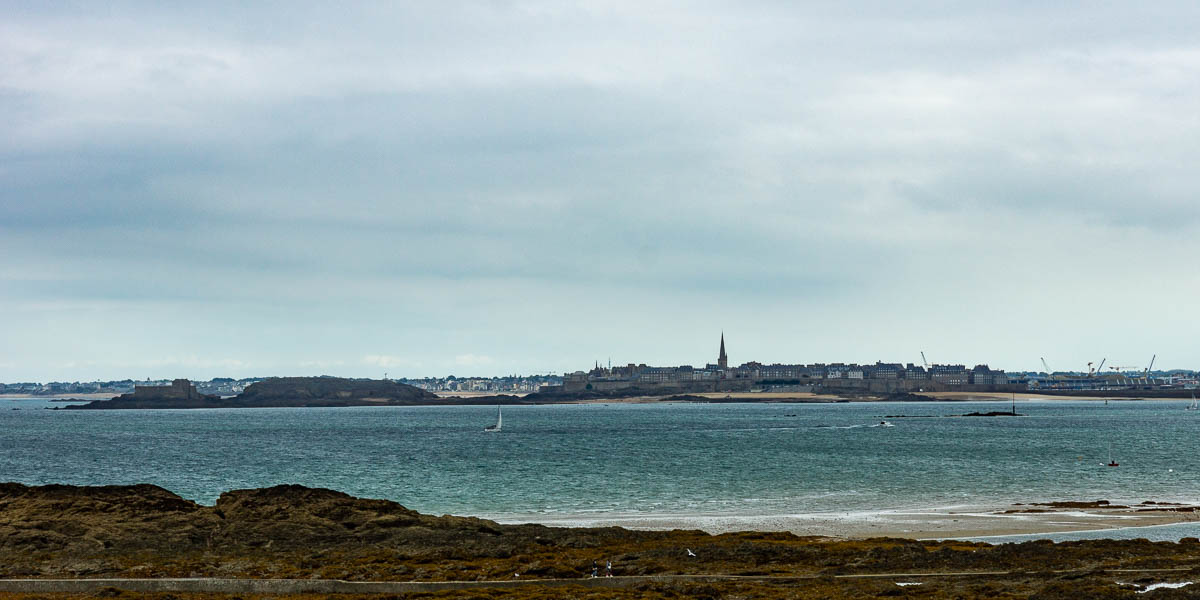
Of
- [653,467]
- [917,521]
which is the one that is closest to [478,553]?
[917,521]

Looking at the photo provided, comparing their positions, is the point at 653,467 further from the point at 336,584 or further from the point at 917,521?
the point at 336,584

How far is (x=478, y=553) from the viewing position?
31.3 m

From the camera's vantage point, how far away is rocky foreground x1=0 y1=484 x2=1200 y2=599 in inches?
1011

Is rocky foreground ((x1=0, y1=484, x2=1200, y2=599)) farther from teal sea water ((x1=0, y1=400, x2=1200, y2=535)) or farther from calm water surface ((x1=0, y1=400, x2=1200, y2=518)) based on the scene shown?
calm water surface ((x1=0, y1=400, x2=1200, y2=518))

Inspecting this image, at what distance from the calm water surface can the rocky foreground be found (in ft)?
45.4

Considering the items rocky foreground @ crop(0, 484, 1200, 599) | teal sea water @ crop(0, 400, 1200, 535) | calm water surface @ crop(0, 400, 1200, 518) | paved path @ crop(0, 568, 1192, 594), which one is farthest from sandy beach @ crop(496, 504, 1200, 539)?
paved path @ crop(0, 568, 1192, 594)

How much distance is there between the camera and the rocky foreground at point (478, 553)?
25688 mm

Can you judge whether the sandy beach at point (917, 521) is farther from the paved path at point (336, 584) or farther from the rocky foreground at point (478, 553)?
the paved path at point (336, 584)

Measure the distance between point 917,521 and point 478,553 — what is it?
21.3 metres

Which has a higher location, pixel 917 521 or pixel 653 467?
pixel 917 521

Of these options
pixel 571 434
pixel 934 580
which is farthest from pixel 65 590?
pixel 571 434

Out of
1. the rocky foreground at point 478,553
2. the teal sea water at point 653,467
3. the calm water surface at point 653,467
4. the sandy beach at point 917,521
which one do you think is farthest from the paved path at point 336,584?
the calm water surface at point 653,467

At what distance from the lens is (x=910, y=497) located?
55.5 m

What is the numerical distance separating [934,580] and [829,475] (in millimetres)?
43618
